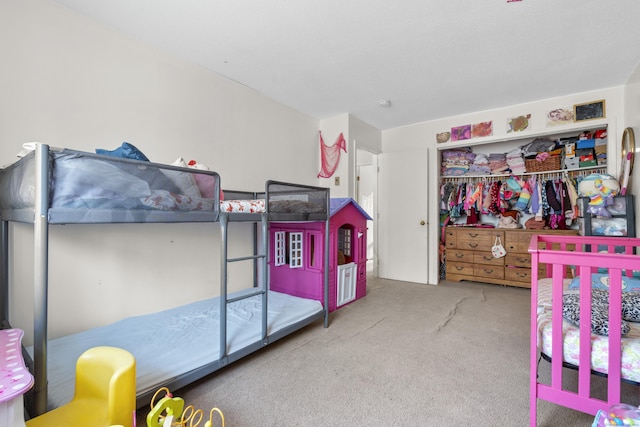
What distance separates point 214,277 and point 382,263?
2.66 m

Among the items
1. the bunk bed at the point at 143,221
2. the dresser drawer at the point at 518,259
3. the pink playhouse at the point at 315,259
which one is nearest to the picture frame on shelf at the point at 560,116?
the dresser drawer at the point at 518,259

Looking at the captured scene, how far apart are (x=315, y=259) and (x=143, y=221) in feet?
5.95

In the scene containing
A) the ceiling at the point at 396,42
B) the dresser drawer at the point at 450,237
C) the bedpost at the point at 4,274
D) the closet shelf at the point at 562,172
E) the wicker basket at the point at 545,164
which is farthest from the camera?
the dresser drawer at the point at 450,237

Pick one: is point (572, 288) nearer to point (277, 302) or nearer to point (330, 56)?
point (277, 302)

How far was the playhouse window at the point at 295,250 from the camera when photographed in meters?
3.08

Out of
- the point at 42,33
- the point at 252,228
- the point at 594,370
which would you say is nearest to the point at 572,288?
the point at 594,370

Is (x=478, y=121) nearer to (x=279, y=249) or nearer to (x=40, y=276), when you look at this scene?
(x=279, y=249)

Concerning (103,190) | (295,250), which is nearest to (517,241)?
(295,250)

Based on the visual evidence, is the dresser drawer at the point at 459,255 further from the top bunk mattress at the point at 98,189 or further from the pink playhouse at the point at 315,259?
the top bunk mattress at the point at 98,189

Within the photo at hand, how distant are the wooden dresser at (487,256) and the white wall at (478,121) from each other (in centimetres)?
37

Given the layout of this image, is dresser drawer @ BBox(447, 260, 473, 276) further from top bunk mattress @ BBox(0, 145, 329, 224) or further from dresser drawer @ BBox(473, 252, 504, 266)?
top bunk mattress @ BBox(0, 145, 329, 224)

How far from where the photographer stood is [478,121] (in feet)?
12.8

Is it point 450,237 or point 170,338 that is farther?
point 450,237

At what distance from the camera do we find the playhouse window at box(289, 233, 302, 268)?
10.1 feet
